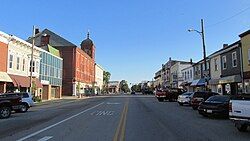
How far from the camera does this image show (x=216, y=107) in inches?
754

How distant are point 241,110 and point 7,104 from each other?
16.0m

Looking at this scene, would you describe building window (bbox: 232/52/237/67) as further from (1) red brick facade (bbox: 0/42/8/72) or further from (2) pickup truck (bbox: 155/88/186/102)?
(1) red brick facade (bbox: 0/42/8/72)

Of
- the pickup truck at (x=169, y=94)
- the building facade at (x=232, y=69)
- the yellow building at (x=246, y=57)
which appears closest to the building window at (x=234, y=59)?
the building facade at (x=232, y=69)

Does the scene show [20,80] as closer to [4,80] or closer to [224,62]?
[4,80]

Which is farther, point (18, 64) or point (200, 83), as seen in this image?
point (200, 83)

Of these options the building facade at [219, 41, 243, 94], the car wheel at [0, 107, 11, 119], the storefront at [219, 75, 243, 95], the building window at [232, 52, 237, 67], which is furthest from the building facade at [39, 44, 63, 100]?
the car wheel at [0, 107, 11, 119]

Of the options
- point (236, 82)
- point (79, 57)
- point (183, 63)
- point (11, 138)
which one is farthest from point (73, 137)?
point (79, 57)

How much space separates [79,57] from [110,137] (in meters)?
85.9

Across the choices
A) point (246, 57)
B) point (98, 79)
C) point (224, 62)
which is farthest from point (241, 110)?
point (98, 79)

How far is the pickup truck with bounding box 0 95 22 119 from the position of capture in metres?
21.7

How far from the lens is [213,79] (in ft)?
142

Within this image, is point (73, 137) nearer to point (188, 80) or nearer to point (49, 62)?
point (49, 62)

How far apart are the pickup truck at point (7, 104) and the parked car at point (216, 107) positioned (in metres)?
12.8

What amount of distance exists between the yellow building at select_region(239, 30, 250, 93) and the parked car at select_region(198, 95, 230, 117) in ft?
40.3
